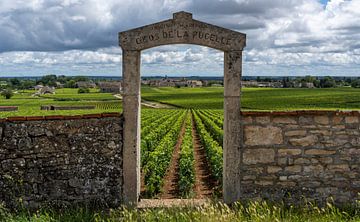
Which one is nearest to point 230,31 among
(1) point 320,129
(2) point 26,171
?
(1) point 320,129

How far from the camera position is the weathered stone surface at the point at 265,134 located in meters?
7.48

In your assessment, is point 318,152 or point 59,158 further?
point 318,152

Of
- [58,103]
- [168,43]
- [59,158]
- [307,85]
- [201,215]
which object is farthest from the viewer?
[307,85]

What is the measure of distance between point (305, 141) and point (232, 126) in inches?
52.8

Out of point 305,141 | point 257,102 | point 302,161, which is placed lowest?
point 257,102

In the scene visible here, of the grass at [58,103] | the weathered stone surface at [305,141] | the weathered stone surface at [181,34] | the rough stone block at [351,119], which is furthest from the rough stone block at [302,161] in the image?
the grass at [58,103]

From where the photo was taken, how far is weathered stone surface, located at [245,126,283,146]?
7484mm

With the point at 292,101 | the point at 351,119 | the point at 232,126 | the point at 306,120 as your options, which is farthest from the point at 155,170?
the point at 292,101

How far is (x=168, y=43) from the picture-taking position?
7.48 m

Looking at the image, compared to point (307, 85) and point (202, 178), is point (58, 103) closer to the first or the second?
point (202, 178)

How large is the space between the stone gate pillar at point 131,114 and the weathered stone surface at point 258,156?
2001 millimetres

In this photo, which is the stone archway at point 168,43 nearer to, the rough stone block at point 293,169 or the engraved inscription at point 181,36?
the engraved inscription at point 181,36

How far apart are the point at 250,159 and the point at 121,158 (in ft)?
7.64

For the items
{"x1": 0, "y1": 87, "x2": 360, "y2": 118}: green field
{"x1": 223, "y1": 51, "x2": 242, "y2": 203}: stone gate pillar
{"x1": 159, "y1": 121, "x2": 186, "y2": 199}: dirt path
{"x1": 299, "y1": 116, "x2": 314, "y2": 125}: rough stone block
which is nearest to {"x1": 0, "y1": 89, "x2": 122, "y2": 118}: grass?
{"x1": 0, "y1": 87, "x2": 360, "y2": 118}: green field
